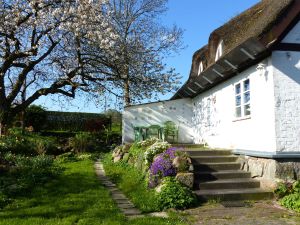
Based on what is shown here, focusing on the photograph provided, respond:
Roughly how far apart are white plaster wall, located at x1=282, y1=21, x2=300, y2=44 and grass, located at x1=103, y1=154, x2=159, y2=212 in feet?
16.6

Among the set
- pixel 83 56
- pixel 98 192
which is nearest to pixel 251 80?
pixel 98 192

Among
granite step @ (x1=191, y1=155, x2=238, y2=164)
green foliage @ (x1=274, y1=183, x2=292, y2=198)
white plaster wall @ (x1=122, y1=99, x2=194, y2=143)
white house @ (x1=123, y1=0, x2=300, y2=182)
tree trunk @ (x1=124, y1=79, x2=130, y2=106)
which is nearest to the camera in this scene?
green foliage @ (x1=274, y1=183, x2=292, y2=198)

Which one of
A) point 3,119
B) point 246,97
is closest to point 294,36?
point 246,97

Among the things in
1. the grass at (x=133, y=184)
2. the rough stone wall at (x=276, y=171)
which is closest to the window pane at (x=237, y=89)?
the rough stone wall at (x=276, y=171)

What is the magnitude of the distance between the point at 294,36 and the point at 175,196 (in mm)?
5045

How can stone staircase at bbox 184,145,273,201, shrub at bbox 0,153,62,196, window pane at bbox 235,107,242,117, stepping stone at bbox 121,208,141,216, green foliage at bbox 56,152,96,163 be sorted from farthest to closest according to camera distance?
green foliage at bbox 56,152,96,163 < window pane at bbox 235,107,242,117 < shrub at bbox 0,153,62,196 < stone staircase at bbox 184,145,273,201 < stepping stone at bbox 121,208,141,216

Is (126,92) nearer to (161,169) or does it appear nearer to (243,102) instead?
(243,102)

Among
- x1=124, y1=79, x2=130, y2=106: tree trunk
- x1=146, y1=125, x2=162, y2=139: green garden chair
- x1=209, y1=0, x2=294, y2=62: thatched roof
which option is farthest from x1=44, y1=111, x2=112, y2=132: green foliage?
x1=209, y1=0, x2=294, y2=62: thatched roof

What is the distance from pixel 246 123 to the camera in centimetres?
1009

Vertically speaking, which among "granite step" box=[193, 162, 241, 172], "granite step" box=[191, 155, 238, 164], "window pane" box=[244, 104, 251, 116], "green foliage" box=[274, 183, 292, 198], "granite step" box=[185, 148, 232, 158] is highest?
"window pane" box=[244, 104, 251, 116]

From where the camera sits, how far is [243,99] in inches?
408

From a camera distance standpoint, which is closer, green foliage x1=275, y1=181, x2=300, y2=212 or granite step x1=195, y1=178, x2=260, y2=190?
green foliage x1=275, y1=181, x2=300, y2=212

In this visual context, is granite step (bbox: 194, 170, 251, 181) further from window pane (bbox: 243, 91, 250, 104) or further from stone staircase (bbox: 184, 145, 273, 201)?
window pane (bbox: 243, 91, 250, 104)

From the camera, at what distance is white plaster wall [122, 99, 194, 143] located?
16.0 meters
